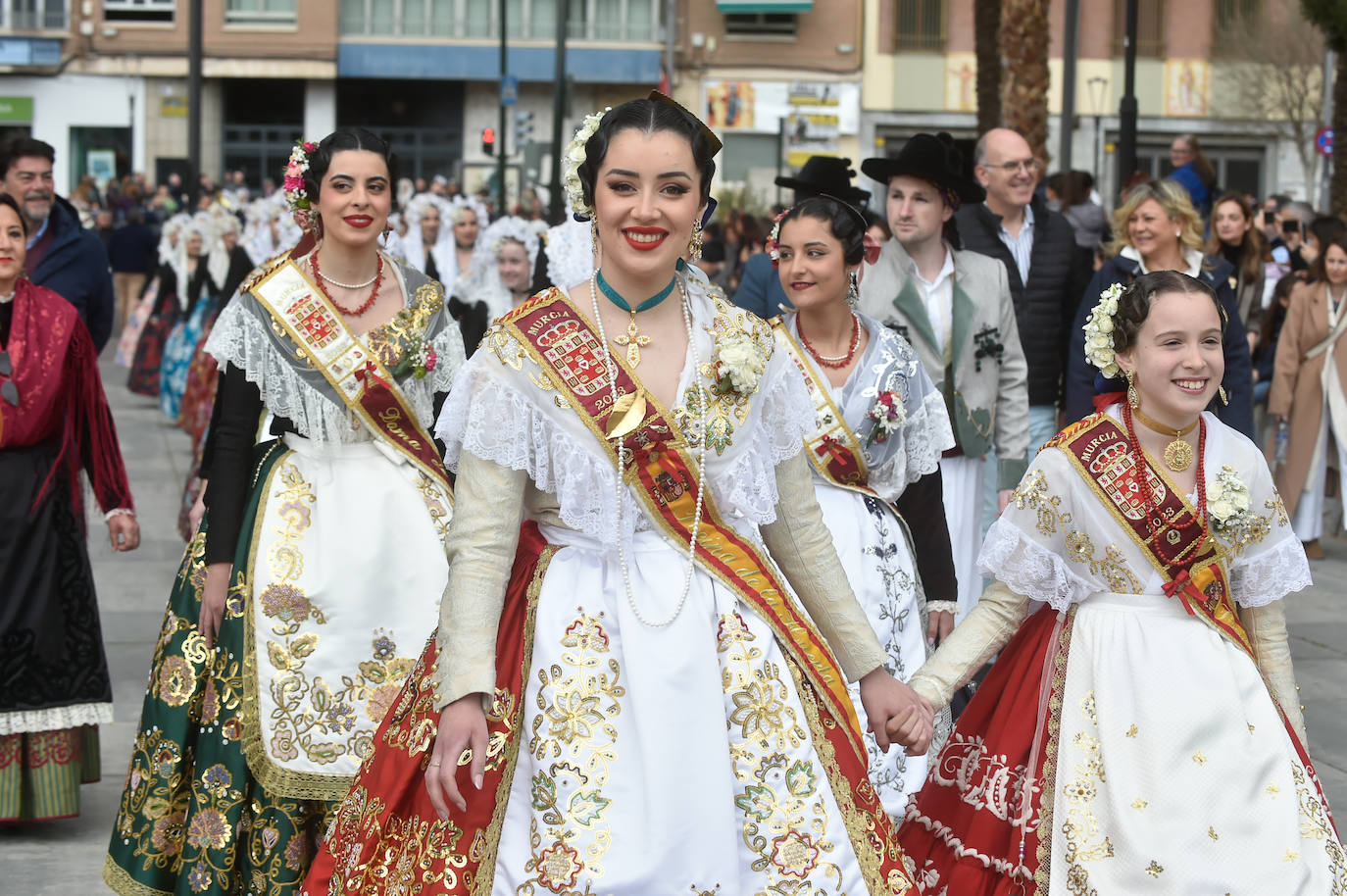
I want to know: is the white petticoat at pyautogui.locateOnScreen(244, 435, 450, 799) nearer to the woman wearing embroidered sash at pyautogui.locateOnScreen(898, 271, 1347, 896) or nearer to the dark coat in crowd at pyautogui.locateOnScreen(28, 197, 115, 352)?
the woman wearing embroidered sash at pyautogui.locateOnScreen(898, 271, 1347, 896)

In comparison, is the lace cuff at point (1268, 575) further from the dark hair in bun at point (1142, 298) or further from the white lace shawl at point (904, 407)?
the white lace shawl at point (904, 407)

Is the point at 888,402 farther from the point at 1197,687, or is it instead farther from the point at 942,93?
the point at 942,93

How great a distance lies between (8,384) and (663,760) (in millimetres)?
3349

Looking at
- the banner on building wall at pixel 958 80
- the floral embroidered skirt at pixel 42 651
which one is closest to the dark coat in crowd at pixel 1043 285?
the floral embroidered skirt at pixel 42 651

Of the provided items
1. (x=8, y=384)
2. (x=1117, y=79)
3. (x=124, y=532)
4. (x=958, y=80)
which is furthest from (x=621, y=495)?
(x=1117, y=79)

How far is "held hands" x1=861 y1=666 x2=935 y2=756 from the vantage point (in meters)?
3.62

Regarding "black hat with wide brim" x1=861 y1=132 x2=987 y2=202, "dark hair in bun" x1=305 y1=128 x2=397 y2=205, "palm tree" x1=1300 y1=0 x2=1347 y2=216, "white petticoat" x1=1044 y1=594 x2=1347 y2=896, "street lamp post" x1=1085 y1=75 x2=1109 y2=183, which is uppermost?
"street lamp post" x1=1085 y1=75 x2=1109 y2=183

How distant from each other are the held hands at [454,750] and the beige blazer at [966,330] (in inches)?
140

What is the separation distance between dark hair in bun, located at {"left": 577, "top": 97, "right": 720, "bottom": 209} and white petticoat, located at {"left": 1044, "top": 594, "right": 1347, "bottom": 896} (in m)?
1.56

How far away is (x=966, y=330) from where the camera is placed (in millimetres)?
6613

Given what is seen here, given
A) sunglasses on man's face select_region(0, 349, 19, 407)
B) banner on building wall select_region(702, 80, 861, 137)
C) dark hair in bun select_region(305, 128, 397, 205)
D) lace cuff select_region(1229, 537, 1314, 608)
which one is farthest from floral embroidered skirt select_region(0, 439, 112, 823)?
banner on building wall select_region(702, 80, 861, 137)

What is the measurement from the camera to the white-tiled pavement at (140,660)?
5754mm

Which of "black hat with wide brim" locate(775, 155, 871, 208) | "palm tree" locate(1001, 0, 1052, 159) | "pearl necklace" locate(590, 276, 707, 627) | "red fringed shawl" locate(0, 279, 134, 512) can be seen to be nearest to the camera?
"pearl necklace" locate(590, 276, 707, 627)

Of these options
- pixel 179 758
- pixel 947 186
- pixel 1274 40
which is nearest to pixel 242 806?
pixel 179 758
